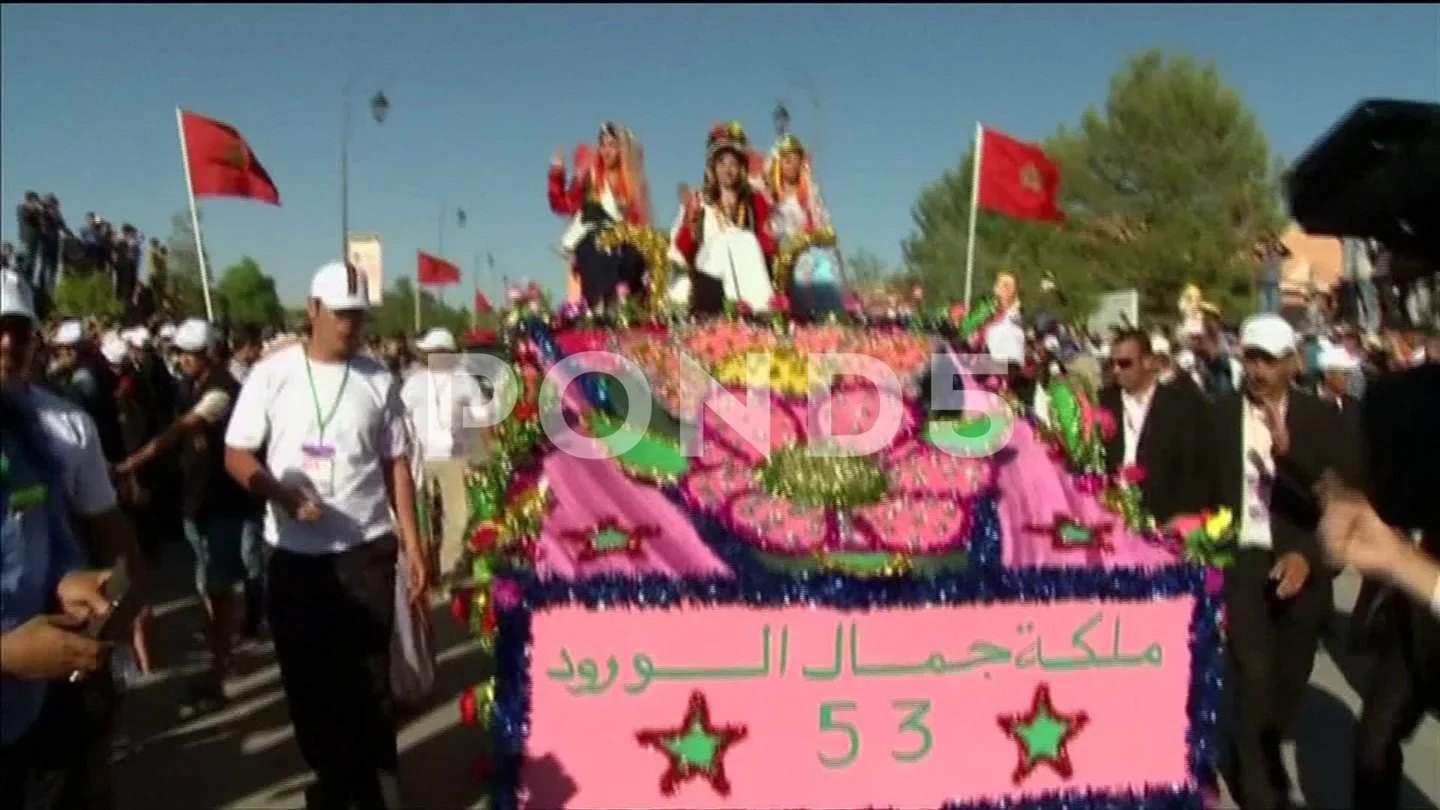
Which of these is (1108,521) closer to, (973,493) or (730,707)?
(973,493)

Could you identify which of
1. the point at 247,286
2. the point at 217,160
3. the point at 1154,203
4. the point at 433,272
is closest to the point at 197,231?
the point at 217,160

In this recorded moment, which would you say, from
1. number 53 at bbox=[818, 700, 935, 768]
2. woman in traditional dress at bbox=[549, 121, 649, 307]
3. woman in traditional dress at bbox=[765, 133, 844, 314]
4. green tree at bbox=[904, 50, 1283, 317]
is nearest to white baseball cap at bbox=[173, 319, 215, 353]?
woman in traditional dress at bbox=[549, 121, 649, 307]

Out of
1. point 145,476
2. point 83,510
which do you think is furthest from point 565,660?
point 145,476

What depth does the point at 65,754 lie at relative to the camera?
3.13m

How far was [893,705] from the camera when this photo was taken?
372 cm

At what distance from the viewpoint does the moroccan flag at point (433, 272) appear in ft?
79.4

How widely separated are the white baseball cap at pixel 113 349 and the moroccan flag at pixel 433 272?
12933 mm

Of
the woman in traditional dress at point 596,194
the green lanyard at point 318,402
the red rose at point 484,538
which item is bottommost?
the red rose at point 484,538

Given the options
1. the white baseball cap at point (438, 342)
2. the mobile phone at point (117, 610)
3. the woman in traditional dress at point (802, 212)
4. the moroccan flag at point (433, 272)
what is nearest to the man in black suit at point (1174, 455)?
the woman in traditional dress at point (802, 212)

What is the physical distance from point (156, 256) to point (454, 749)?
17482 mm

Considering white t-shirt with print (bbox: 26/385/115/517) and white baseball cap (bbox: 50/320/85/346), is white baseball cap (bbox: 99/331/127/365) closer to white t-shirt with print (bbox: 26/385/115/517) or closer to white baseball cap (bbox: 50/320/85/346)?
white baseball cap (bbox: 50/320/85/346)

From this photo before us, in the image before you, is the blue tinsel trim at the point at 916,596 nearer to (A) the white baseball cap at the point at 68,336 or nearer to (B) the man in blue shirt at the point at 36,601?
(B) the man in blue shirt at the point at 36,601

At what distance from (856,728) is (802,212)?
2.74m

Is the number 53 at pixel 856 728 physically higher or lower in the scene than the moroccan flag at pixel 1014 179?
lower
